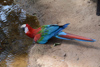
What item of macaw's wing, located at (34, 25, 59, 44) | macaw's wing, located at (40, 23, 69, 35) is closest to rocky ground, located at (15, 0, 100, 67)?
macaw's wing, located at (34, 25, 59, 44)

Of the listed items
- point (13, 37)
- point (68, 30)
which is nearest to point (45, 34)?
point (68, 30)

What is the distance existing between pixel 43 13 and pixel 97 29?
70.8 inches

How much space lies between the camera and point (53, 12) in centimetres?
354

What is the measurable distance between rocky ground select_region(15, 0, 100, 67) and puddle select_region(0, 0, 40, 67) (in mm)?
202

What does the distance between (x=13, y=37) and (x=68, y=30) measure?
151 cm

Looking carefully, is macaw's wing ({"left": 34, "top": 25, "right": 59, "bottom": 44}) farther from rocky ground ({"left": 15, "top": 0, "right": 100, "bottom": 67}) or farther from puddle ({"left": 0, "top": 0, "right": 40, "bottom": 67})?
puddle ({"left": 0, "top": 0, "right": 40, "bottom": 67})

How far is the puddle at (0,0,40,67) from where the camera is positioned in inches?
87.9

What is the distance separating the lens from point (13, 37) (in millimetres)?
2695

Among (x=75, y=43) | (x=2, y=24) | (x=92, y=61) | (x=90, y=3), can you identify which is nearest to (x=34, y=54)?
(x=75, y=43)

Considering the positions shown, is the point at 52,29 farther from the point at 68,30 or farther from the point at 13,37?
the point at 13,37

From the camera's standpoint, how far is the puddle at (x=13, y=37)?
223 centimetres

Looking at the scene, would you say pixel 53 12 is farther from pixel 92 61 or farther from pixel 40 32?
pixel 92 61

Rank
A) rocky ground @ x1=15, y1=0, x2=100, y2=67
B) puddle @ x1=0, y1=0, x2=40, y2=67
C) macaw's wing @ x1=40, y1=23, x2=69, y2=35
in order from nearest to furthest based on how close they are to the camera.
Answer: rocky ground @ x1=15, y1=0, x2=100, y2=67 → puddle @ x1=0, y1=0, x2=40, y2=67 → macaw's wing @ x1=40, y1=23, x2=69, y2=35

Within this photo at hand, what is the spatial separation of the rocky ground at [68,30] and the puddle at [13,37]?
0.66ft
